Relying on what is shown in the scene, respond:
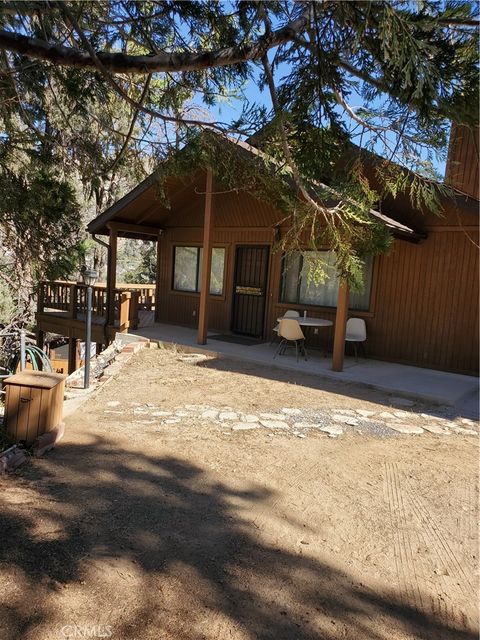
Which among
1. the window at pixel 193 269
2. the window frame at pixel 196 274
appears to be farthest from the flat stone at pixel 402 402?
the window at pixel 193 269

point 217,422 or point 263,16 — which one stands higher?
point 263,16

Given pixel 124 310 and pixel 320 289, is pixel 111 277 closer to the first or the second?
pixel 124 310

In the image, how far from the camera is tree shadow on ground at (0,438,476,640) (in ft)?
6.53

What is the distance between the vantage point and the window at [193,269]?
10844mm

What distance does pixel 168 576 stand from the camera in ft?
7.52

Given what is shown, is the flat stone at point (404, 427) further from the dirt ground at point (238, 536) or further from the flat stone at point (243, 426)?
the flat stone at point (243, 426)

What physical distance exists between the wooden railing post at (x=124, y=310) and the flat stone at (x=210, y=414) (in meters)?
5.35

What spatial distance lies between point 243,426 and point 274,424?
1.16ft

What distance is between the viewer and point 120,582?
2.20 m

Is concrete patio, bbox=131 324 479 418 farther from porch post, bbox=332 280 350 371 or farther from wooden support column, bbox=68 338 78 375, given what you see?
wooden support column, bbox=68 338 78 375

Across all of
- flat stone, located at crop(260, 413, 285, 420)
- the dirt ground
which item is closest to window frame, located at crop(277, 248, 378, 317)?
flat stone, located at crop(260, 413, 285, 420)

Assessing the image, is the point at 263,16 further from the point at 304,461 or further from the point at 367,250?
the point at 304,461

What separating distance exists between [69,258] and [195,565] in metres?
6.15

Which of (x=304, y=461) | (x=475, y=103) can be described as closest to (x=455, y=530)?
(x=304, y=461)
